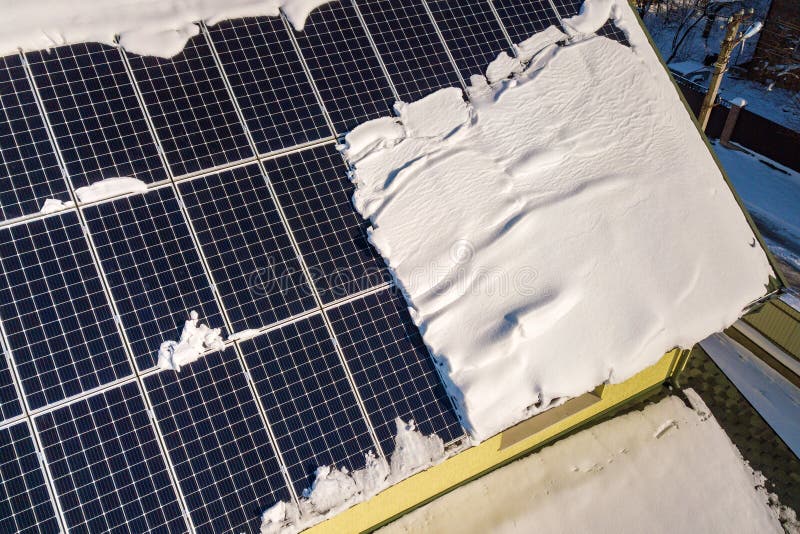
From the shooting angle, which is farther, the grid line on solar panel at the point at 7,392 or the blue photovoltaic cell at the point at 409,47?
the blue photovoltaic cell at the point at 409,47

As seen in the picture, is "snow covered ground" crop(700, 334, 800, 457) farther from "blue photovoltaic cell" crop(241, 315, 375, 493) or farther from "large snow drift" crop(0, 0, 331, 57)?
"large snow drift" crop(0, 0, 331, 57)

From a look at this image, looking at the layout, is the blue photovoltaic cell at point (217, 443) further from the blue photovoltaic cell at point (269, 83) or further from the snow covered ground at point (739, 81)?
the snow covered ground at point (739, 81)

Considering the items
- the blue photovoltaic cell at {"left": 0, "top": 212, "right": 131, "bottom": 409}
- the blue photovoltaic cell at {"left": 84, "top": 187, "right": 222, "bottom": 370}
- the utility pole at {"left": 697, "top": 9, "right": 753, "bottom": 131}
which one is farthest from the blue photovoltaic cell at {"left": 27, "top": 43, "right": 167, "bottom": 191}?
the utility pole at {"left": 697, "top": 9, "right": 753, "bottom": 131}

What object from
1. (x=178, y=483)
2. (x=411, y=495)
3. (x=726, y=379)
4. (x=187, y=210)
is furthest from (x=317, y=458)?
A: (x=726, y=379)

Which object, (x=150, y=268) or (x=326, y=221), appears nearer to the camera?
(x=150, y=268)

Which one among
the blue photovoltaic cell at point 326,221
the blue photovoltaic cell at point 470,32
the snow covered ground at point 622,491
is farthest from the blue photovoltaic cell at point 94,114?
the snow covered ground at point 622,491

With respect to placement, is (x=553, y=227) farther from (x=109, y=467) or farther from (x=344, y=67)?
(x=109, y=467)

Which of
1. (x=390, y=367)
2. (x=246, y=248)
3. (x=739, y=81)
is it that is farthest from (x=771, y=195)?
(x=246, y=248)
